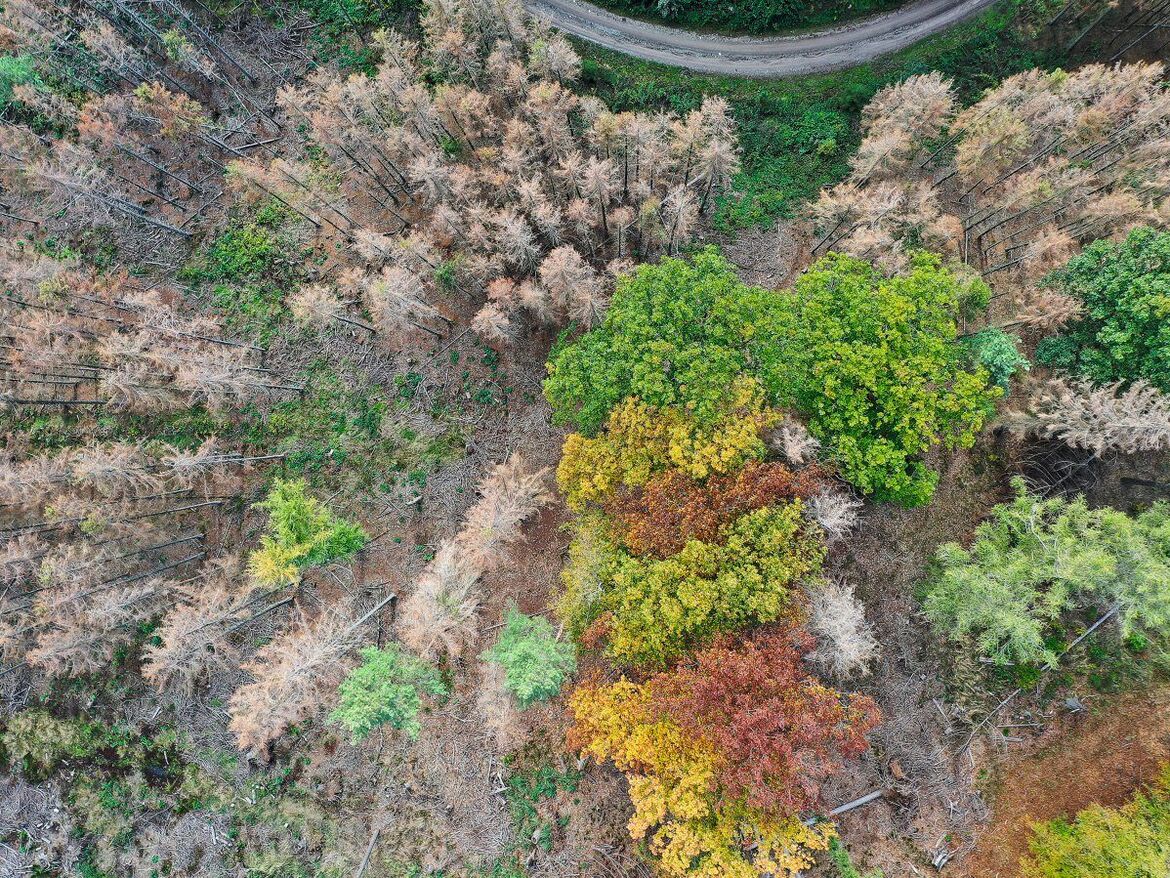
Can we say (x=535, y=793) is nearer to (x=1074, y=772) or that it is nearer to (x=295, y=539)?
(x=295, y=539)

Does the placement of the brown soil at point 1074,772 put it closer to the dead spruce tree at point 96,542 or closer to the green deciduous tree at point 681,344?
the green deciduous tree at point 681,344

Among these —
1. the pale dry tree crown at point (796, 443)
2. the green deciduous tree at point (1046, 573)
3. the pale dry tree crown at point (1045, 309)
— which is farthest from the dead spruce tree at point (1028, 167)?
the green deciduous tree at point (1046, 573)

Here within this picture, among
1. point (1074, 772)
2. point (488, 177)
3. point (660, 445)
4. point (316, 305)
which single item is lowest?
point (1074, 772)

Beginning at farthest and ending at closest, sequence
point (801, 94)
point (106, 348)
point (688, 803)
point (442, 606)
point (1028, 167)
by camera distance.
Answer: point (801, 94), point (1028, 167), point (106, 348), point (442, 606), point (688, 803)

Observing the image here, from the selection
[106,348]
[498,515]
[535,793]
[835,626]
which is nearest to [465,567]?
[498,515]

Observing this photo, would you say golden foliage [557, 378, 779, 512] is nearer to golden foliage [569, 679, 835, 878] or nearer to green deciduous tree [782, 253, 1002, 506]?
green deciduous tree [782, 253, 1002, 506]

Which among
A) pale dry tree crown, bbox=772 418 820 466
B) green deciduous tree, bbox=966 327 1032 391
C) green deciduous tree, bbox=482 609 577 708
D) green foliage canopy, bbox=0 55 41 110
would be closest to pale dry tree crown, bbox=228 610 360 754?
green deciduous tree, bbox=482 609 577 708
